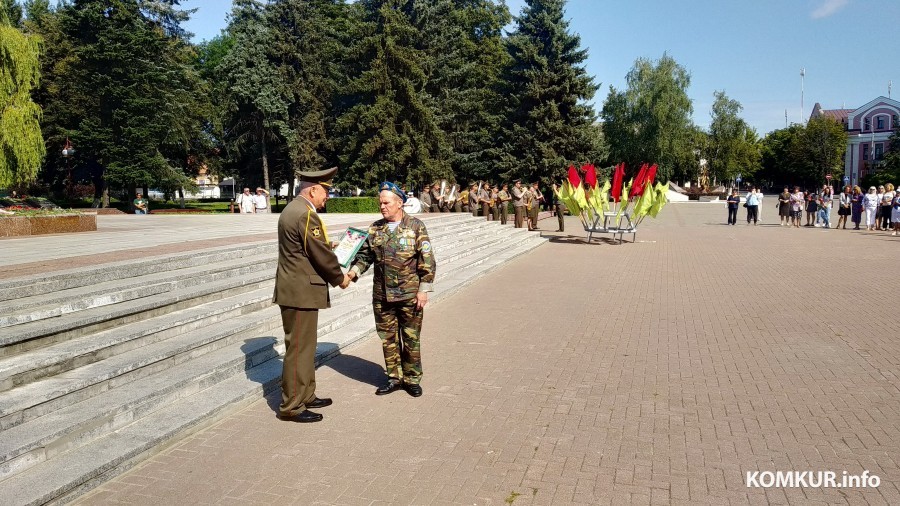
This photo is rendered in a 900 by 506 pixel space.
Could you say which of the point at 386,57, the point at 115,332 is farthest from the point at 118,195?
the point at 115,332

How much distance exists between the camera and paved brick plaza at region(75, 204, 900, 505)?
396 cm

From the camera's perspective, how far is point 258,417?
17.2 feet

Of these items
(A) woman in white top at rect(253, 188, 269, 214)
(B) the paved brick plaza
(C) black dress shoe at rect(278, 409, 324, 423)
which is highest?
(A) woman in white top at rect(253, 188, 269, 214)

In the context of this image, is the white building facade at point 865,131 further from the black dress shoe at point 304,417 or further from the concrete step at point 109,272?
the black dress shoe at point 304,417

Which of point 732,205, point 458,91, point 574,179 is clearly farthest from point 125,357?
point 458,91

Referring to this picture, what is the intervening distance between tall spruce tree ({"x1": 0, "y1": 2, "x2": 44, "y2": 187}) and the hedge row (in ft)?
43.1

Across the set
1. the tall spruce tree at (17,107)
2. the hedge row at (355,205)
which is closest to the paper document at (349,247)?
the tall spruce tree at (17,107)

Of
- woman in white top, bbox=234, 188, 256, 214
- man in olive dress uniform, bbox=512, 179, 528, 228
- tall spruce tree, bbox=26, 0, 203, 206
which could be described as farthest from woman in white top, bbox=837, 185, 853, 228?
tall spruce tree, bbox=26, 0, 203, 206

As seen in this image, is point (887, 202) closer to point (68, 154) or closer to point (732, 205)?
point (732, 205)

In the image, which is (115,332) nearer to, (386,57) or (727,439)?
(727,439)

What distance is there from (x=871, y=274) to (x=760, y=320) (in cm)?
631

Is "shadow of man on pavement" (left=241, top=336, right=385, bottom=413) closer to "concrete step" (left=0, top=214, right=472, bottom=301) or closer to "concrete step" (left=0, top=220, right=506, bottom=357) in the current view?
"concrete step" (left=0, top=220, right=506, bottom=357)

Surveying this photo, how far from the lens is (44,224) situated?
14641mm

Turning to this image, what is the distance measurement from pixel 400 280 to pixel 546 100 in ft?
116
